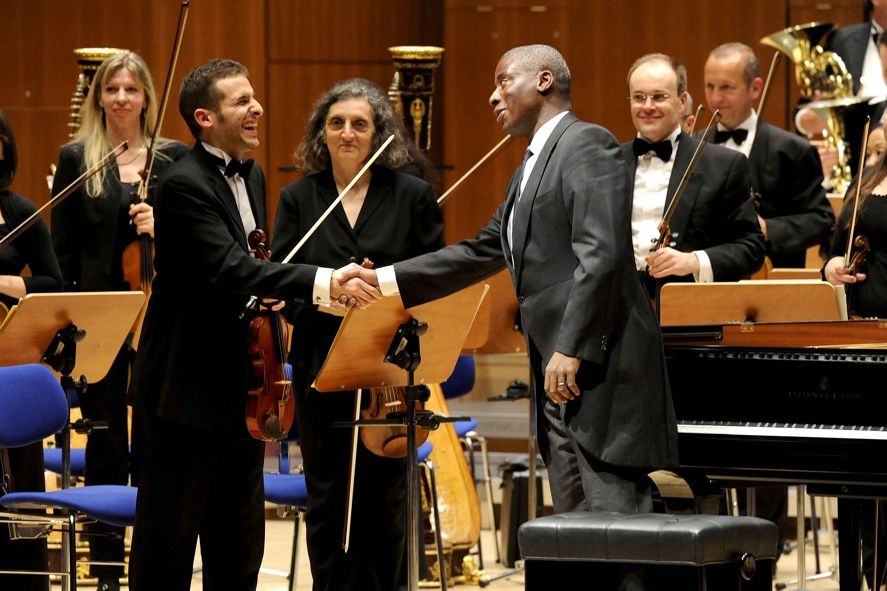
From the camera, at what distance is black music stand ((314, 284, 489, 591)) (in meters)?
3.49

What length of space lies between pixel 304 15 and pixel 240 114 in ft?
13.0

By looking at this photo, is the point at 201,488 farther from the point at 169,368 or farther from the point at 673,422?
the point at 673,422

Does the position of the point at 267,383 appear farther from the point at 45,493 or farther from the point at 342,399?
the point at 45,493

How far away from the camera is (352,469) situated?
148 inches

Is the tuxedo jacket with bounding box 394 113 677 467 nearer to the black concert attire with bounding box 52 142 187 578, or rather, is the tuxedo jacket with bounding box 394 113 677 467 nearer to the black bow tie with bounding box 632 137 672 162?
the black bow tie with bounding box 632 137 672 162

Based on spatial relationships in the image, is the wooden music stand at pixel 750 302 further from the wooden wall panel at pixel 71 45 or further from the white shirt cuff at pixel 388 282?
the wooden wall panel at pixel 71 45

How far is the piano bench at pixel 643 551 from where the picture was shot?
2.95 metres

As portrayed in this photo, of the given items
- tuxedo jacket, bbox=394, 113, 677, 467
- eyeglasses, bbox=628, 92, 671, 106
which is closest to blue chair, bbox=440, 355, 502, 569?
eyeglasses, bbox=628, 92, 671, 106

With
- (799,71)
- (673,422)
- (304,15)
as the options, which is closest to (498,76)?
(673,422)

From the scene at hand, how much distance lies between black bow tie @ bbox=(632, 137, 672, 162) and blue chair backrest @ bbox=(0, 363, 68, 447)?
173 centimetres

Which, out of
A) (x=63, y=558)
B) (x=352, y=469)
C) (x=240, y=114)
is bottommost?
(x=63, y=558)

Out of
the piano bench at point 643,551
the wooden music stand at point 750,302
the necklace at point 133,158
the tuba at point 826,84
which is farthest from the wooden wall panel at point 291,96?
the piano bench at point 643,551

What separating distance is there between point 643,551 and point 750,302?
127 cm

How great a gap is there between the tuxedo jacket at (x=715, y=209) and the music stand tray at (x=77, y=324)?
148 cm
